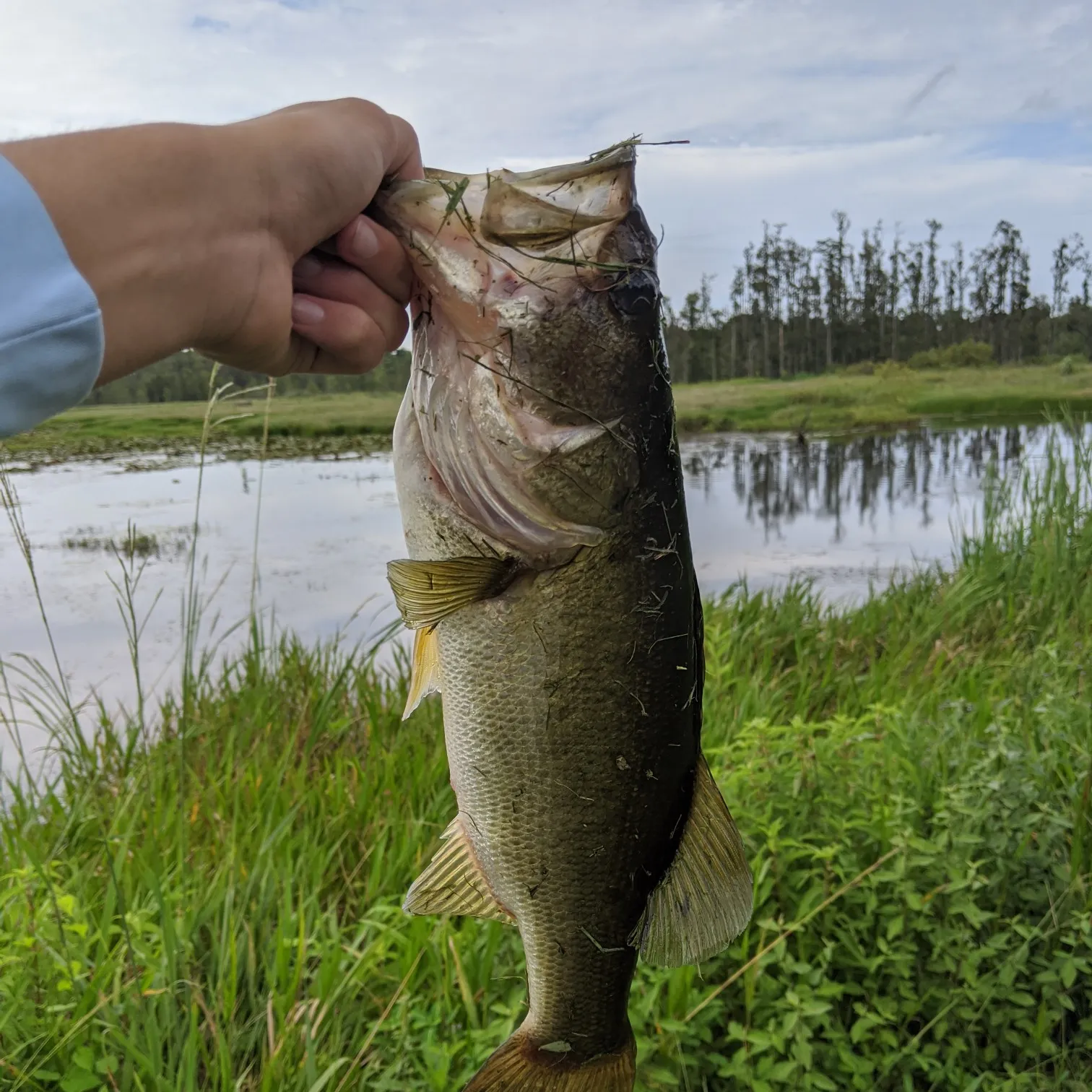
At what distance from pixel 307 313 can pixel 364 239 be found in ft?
0.64

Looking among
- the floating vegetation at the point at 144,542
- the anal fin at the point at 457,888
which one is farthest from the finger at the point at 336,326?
the floating vegetation at the point at 144,542

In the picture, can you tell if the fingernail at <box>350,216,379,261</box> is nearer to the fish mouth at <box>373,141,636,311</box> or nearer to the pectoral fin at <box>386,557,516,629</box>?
the fish mouth at <box>373,141,636,311</box>

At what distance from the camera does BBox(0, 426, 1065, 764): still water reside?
8094 mm

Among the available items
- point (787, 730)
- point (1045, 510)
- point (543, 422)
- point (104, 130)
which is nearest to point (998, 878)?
point (787, 730)

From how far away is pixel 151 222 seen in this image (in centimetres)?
139

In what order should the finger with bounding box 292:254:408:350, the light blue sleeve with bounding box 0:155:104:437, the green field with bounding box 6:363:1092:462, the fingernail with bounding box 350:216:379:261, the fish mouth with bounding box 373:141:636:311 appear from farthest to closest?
the green field with bounding box 6:363:1092:462
the finger with bounding box 292:254:408:350
the fingernail with bounding box 350:216:379:261
the fish mouth with bounding box 373:141:636:311
the light blue sleeve with bounding box 0:155:104:437

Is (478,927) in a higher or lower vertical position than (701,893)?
lower

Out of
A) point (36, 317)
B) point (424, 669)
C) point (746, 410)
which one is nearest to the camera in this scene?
point (36, 317)

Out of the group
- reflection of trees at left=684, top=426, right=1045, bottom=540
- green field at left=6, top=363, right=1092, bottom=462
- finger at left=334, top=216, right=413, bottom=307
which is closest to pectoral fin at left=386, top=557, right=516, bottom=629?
finger at left=334, top=216, right=413, bottom=307

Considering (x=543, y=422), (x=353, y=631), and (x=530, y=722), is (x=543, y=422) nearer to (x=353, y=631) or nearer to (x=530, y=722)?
(x=530, y=722)

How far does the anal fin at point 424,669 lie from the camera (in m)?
1.79

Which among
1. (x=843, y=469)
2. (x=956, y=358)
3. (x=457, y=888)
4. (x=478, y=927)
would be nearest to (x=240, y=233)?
(x=457, y=888)

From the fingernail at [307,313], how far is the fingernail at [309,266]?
0.21 ft

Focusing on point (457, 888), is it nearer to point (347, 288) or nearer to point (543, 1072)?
point (543, 1072)
